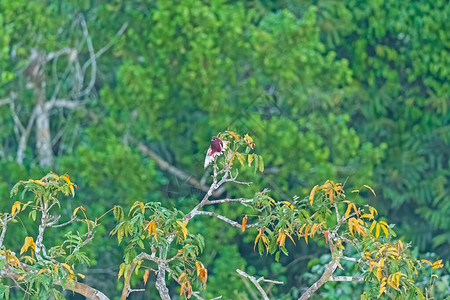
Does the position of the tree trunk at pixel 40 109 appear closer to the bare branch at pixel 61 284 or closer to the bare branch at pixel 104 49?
the bare branch at pixel 104 49

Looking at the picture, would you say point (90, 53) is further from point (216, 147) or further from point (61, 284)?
point (61, 284)

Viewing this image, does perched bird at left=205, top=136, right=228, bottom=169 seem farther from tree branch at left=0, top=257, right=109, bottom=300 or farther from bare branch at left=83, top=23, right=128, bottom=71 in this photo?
bare branch at left=83, top=23, right=128, bottom=71

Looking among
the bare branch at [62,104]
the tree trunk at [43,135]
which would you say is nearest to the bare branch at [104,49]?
the bare branch at [62,104]

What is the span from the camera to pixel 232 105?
20.5ft

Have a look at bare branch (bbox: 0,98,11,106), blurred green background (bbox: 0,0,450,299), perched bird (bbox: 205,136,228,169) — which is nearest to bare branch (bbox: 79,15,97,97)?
blurred green background (bbox: 0,0,450,299)

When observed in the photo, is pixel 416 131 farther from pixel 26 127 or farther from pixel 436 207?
pixel 26 127

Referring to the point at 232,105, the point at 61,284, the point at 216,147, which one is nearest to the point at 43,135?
the point at 232,105

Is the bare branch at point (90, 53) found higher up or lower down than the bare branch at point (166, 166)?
higher up

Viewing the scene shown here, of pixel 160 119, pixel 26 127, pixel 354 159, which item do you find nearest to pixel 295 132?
pixel 354 159

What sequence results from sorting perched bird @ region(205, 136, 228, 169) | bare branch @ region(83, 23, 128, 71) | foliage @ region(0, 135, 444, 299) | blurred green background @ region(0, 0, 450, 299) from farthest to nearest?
1. bare branch @ region(83, 23, 128, 71)
2. blurred green background @ region(0, 0, 450, 299)
3. perched bird @ region(205, 136, 228, 169)
4. foliage @ region(0, 135, 444, 299)

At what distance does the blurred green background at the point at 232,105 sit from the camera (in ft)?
20.1

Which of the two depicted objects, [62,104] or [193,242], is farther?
[62,104]

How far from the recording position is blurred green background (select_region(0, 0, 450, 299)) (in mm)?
6141

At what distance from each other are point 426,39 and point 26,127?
3037 mm
